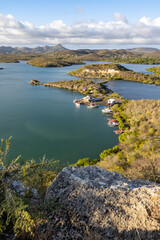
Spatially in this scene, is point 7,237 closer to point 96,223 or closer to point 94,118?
point 96,223

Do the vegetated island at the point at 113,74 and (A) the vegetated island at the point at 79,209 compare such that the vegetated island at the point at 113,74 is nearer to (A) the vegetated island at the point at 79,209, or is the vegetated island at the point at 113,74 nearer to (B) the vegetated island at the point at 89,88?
(B) the vegetated island at the point at 89,88

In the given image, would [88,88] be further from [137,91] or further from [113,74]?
[113,74]

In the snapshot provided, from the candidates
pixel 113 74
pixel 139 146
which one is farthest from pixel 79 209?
pixel 113 74

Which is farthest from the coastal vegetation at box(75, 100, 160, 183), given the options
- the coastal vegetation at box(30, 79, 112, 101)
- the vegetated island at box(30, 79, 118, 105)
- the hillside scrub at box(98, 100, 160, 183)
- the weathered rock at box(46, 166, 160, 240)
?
the coastal vegetation at box(30, 79, 112, 101)

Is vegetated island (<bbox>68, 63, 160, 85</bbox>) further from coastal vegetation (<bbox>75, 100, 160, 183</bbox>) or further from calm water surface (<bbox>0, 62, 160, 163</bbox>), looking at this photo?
coastal vegetation (<bbox>75, 100, 160, 183</bbox>)

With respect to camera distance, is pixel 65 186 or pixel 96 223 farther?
pixel 65 186

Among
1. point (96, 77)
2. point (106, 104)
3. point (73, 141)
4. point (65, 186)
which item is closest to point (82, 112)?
point (106, 104)
